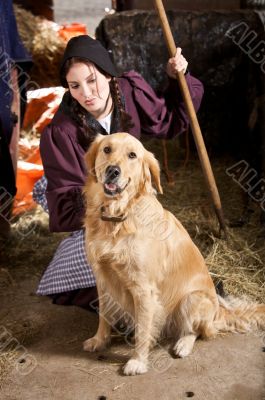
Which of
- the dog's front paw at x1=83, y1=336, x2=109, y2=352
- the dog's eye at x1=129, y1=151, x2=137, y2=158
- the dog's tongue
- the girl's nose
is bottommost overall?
the dog's front paw at x1=83, y1=336, x2=109, y2=352

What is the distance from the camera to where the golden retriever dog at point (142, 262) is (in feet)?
7.30

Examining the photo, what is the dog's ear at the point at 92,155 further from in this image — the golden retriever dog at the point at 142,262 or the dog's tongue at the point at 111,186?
the dog's tongue at the point at 111,186

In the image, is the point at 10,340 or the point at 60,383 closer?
the point at 60,383

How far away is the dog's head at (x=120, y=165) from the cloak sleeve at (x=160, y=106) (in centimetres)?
62

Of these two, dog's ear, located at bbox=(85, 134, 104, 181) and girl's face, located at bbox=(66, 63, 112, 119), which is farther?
girl's face, located at bbox=(66, 63, 112, 119)

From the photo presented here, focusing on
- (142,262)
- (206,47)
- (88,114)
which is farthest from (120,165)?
(206,47)

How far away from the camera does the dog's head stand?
2146 mm

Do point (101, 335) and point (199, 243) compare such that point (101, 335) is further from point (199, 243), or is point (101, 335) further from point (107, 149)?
point (199, 243)

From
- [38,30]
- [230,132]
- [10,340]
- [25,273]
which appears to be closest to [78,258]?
[10,340]

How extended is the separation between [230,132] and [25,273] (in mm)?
2603

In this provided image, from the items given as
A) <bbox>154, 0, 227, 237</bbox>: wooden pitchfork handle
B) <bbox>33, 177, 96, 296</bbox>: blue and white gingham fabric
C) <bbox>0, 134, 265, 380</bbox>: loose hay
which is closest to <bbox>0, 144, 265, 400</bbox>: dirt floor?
<bbox>0, 134, 265, 380</bbox>: loose hay

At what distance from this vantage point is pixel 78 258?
9.55ft

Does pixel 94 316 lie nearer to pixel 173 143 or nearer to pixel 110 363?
pixel 110 363

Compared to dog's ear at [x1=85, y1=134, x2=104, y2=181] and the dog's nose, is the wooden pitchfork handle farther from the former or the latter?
the dog's nose
